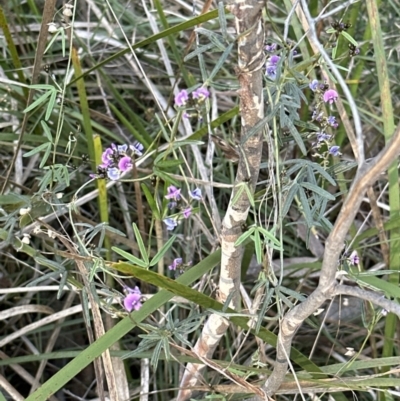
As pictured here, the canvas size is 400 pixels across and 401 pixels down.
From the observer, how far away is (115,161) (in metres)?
0.60

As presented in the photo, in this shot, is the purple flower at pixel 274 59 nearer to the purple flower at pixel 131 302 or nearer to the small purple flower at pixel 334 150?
the small purple flower at pixel 334 150

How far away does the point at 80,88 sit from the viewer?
77 centimetres

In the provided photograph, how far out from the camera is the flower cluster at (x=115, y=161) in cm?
58

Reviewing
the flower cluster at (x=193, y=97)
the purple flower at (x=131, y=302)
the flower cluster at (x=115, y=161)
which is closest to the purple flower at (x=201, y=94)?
the flower cluster at (x=193, y=97)

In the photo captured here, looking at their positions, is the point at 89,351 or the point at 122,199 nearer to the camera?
the point at 89,351

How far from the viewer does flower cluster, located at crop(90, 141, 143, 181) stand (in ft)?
1.89

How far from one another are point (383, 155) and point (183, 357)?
16.2 inches

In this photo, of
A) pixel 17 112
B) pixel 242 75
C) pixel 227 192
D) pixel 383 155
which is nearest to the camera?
pixel 383 155

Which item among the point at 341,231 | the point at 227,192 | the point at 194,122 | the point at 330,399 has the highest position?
the point at 341,231

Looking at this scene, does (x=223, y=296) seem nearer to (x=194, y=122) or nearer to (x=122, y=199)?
(x=122, y=199)

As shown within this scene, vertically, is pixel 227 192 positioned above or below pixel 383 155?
below

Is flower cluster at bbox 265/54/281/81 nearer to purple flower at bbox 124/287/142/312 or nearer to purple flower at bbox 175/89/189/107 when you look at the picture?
purple flower at bbox 175/89/189/107

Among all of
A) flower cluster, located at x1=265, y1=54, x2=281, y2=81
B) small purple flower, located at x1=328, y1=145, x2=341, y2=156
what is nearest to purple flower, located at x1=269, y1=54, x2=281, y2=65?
flower cluster, located at x1=265, y1=54, x2=281, y2=81

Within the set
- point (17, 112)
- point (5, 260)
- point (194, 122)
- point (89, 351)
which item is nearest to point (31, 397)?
point (89, 351)
